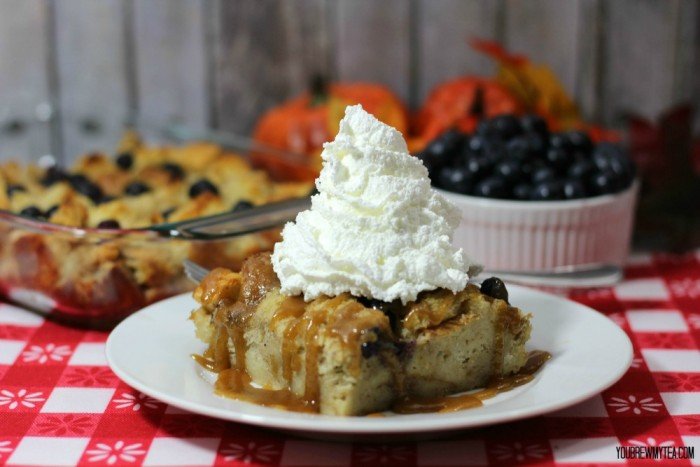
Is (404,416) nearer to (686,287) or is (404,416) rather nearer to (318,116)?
(686,287)

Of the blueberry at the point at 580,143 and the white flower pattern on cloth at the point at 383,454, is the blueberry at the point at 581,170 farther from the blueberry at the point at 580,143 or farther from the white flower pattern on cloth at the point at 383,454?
the white flower pattern on cloth at the point at 383,454

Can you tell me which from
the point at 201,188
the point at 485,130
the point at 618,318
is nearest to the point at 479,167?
the point at 485,130

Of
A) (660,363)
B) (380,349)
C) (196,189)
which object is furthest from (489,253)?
(380,349)

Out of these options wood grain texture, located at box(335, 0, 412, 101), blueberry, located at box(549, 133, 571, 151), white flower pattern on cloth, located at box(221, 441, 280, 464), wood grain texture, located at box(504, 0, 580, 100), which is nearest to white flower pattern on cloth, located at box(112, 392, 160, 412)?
white flower pattern on cloth, located at box(221, 441, 280, 464)

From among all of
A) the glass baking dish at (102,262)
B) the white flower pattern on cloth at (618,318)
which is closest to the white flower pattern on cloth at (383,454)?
the glass baking dish at (102,262)

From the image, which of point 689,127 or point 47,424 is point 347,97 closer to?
point 689,127

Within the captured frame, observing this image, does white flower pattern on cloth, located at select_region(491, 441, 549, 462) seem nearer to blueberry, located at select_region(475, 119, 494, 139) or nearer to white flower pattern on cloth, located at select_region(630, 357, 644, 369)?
white flower pattern on cloth, located at select_region(630, 357, 644, 369)
